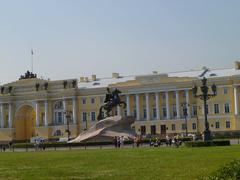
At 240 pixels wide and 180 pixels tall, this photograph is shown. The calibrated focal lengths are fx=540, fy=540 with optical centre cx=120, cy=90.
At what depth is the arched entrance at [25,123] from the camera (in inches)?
4845

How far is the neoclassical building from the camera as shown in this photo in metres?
104

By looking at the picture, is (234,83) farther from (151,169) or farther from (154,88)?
(151,169)

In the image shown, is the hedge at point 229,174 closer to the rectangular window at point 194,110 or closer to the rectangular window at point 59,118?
the rectangular window at point 194,110

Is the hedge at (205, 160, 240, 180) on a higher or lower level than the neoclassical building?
lower

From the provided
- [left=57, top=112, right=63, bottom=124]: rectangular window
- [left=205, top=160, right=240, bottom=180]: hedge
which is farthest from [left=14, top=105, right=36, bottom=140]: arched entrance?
[left=205, top=160, right=240, bottom=180]: hedge

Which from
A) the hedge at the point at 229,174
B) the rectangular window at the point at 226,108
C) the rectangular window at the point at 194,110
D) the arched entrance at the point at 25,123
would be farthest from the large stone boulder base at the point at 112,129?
the arched entrance at the point at 25,123

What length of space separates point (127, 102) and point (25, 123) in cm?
2765

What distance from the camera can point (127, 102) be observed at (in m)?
114

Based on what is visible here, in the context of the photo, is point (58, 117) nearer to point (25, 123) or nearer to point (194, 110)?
point (25, 123)

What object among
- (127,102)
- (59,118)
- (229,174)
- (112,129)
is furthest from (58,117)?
(229,174)

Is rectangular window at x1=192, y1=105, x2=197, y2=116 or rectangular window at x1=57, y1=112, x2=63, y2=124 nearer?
rectangular window at x1=192, y1=105, x2=197, y2=116

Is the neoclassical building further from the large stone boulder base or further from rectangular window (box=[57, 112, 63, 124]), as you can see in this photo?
the large stone boulder base

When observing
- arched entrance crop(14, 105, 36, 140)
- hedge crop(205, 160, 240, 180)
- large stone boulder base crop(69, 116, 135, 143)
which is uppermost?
arched entrance crop(14, 105, 36, 140)

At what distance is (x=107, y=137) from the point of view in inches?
2547
